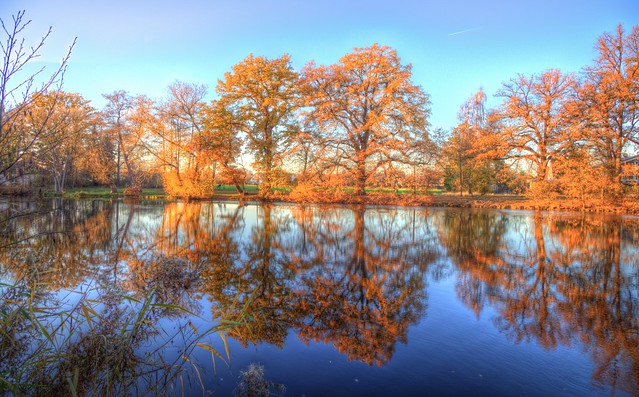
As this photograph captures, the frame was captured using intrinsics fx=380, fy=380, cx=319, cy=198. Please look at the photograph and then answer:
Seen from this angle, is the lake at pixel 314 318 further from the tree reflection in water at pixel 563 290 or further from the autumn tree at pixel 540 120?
the autumn tree at pixel 540 120

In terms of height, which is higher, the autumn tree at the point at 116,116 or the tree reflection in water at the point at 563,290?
the autumn tree at the point at 116,116

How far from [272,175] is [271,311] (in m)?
25.8

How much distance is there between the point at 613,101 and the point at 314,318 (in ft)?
91.4

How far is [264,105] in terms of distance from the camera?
30.2 meters

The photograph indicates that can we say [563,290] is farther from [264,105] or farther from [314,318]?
[264,105]

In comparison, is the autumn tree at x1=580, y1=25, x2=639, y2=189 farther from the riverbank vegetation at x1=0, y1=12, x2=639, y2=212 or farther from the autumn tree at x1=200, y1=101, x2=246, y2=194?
the autumn tree at x1=200, y1=101, x2=246, y2=194

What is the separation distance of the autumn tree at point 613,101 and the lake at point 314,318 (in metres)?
18.1

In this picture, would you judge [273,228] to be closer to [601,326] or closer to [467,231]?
[467,231]

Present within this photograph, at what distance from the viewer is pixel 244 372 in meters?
3.69

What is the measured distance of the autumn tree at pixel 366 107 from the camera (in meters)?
27.2

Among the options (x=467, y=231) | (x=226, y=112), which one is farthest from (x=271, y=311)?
(x=226, y=112)

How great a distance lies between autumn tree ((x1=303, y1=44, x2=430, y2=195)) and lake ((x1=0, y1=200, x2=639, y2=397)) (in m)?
17.4

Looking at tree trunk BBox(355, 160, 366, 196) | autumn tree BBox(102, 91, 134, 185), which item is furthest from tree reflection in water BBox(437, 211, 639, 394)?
autumn tree BBox(102, 91, 134, 185)

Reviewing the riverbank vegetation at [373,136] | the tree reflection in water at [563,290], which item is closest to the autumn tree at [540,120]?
the riverbank vegetation at [373,136]
